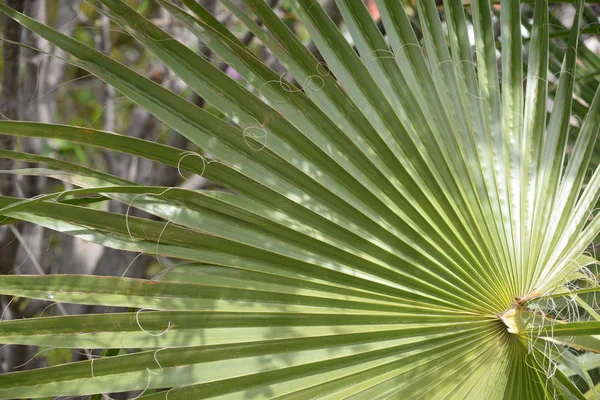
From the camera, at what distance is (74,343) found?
764 millimetres

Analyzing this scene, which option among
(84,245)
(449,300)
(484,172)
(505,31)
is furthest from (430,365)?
(84,245)

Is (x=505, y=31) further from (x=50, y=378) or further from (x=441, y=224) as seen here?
(x=50, y=378)

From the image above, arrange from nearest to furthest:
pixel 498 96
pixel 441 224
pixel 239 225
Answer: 1. pixel 239 225
2. pixel 441 224
3. pixel 498 96

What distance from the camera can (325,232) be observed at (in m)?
0.89

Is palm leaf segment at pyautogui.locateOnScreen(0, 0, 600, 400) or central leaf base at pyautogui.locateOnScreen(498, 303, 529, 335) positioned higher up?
palm leaf segment at pyautogui.locateOnScreen(0, 0, 600, 400)

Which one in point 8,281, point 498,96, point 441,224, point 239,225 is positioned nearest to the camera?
point 8,281

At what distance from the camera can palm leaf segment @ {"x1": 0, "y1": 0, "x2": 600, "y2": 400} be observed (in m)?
0.79

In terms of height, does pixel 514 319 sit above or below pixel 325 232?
below

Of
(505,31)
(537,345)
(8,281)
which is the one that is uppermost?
(505,31)

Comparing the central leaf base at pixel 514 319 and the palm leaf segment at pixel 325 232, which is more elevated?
the palm leaf segment at pixel 325 232

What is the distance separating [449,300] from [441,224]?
11 centimetres

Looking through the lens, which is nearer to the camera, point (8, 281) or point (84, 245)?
point (8, 281)

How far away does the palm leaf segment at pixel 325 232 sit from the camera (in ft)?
2.58

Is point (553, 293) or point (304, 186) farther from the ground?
point (304, 186)
